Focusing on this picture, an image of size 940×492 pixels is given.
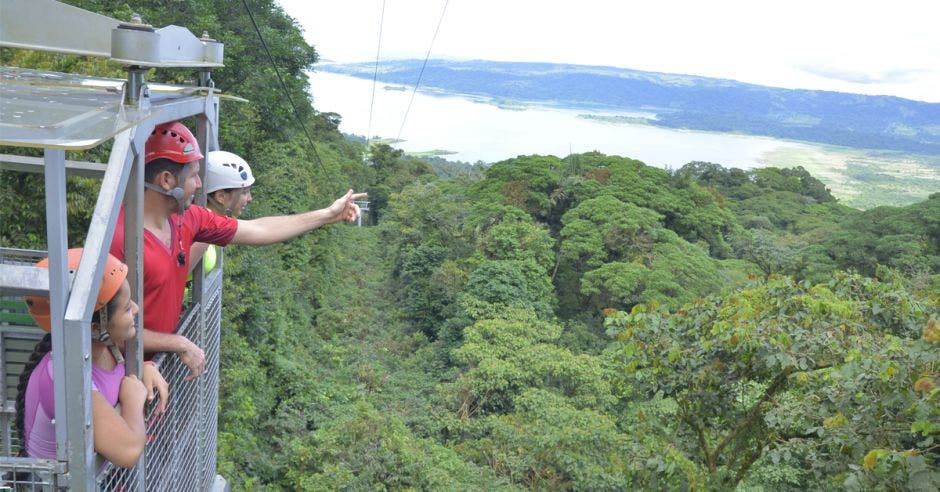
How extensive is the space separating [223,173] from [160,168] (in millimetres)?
705

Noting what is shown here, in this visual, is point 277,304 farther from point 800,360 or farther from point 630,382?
point 800,360

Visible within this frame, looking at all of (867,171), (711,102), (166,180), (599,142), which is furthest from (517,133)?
(166,180)

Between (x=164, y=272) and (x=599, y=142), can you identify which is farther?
(x=599, y=142)

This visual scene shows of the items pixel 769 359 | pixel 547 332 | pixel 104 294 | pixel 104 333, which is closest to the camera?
pixel 104 294

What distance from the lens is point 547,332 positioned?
14.4 meters

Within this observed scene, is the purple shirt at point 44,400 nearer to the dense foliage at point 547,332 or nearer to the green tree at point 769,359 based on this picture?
the dense foliage at point 547,332

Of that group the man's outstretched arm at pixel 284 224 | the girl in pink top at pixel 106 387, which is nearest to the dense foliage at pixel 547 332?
the man's outstretched arm at pixel 284 224

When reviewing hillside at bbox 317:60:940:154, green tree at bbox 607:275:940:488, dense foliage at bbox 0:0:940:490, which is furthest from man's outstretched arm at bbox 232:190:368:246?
hillside at bbox 317:60:940:154

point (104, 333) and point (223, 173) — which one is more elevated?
point (223, 173)

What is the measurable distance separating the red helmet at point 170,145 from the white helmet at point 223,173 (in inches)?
24.8

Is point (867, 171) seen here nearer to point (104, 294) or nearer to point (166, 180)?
point (166, 180)

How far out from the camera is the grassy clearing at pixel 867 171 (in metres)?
53.8

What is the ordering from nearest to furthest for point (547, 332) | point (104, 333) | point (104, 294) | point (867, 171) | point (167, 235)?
point (104, 294) < point (104, 333) < point (167, 235) < point (547, 332) < point (867, 171)

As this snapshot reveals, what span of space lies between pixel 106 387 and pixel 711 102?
116072 millimetres
